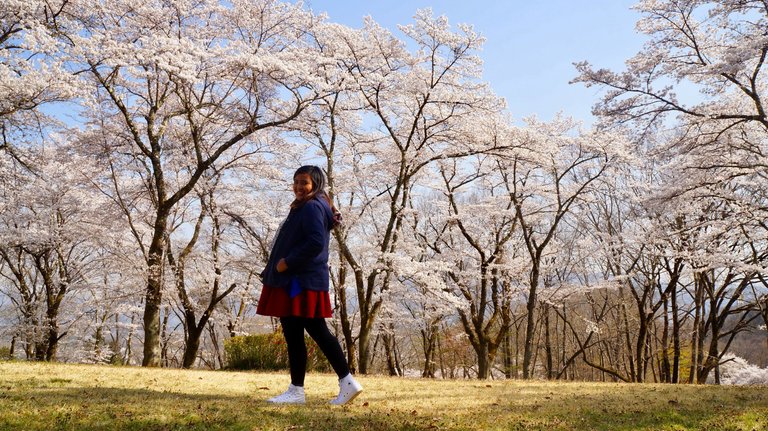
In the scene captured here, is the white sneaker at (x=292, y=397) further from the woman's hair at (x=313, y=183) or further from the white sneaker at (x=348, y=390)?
the woman's hair at (x=313, y=183)

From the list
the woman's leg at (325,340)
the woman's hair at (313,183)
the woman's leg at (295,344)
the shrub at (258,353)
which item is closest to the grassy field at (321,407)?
the woman's leg at (295,344)

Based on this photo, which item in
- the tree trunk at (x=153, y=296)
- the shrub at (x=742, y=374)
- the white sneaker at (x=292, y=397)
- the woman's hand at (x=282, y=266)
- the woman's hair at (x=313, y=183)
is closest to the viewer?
the woman's hand at (x=282, y=266)

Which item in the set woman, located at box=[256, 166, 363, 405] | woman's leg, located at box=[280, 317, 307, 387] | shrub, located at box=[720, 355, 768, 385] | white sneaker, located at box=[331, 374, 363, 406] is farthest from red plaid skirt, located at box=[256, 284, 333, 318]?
shrub, located at box=[720, 355, 768, 385]

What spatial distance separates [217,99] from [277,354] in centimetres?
633

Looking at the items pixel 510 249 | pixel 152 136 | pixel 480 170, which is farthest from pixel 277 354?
pixel 510 249

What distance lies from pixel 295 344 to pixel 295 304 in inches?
16.5

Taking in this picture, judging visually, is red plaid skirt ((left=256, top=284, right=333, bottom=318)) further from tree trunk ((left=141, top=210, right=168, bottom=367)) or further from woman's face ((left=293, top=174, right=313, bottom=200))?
tree trunk ((left=141, top=210, right=168, bottom=367))

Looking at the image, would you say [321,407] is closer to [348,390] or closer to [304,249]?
[348,390]

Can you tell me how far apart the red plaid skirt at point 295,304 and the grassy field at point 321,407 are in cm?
68

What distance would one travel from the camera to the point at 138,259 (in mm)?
16031

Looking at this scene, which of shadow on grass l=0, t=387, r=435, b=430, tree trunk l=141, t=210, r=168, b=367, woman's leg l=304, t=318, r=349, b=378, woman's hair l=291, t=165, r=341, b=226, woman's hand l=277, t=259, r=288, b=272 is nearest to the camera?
shadow on grass l=0, t=387, r=435, b=430

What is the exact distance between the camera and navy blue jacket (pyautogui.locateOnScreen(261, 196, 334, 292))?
147 inches

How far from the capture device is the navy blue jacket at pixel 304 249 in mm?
3734

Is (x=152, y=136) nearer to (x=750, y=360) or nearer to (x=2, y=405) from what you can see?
(x=2, y=405)
